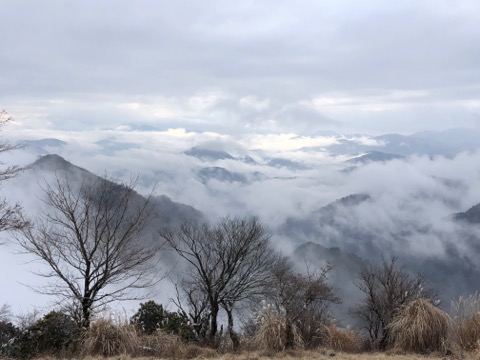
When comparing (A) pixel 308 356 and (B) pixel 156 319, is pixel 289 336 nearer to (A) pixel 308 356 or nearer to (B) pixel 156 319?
(A) pixel 308 356

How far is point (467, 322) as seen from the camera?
32.4ft

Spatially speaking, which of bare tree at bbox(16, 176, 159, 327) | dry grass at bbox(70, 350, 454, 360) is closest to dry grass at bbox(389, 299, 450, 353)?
dry grass at bbox(70, 350, 454, 360)

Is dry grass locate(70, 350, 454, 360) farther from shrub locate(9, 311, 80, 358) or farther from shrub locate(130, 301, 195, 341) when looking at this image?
shrub locate(130, 301, 195, 341)

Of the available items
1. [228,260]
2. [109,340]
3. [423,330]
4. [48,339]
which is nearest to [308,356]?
→ [423,330]

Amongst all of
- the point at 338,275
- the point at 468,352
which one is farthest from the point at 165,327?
the point at 338,275

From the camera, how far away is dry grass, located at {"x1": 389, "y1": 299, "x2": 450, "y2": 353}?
10.4 m

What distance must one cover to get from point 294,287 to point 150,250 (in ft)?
44.7

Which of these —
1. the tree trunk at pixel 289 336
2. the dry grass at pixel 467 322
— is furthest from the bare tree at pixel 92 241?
the dry grass at pixel 467 322

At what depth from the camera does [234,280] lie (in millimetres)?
22406

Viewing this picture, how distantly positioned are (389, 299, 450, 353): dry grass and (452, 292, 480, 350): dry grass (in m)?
0.30

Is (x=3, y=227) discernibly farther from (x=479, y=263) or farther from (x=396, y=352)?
(x=479, y=263)

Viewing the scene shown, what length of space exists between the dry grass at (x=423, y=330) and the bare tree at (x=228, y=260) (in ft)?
34.3

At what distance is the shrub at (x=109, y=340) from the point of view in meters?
9.55

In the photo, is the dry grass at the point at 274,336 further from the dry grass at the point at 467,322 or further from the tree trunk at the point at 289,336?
the dry grass at the point at 467,322
